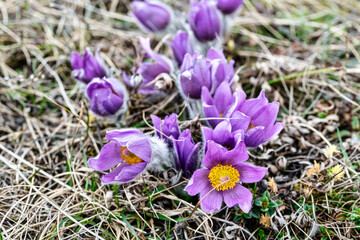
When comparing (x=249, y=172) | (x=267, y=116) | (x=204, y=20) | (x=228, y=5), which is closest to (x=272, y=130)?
(x=267, y=116)

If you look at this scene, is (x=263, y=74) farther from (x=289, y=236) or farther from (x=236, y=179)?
(x=289, y=236)

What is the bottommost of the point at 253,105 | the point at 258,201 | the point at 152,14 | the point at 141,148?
the point at 258,201

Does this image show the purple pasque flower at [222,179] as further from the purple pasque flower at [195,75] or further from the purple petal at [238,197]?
the purple pasque flower at [195,75]

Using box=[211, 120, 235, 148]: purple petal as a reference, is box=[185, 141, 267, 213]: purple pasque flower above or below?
below

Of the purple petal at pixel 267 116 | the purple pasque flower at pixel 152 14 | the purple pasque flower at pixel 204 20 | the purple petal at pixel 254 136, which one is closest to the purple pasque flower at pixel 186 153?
the purple petal at pixel 254 136

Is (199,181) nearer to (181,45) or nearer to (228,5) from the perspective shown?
(181,45)

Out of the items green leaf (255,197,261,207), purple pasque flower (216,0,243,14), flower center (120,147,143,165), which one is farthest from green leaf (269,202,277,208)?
purple pasque flower (216,0,243,14)

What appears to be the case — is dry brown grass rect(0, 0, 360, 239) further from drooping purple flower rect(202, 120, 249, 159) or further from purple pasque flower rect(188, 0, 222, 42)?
purple pasque flower rect(188, 0, 222, 42)
